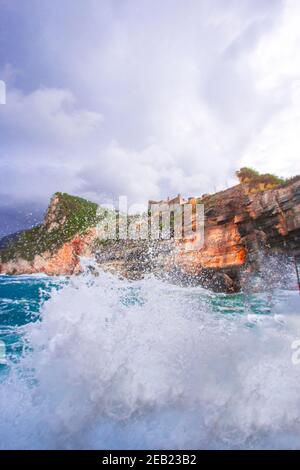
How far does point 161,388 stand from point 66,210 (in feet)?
274

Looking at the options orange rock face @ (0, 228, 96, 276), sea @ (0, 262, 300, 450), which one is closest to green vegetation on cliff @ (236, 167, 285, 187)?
orange rock face @ (0, 228, 96, 276)

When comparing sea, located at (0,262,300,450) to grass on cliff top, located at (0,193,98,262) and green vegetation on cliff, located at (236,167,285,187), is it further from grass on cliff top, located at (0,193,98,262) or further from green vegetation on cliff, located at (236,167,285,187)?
grass on cliff top, located at (0,193,98,262)

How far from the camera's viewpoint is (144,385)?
14.5ft

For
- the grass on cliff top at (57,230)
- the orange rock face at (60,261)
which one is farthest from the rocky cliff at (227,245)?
the grass on cliff top at (57,230)

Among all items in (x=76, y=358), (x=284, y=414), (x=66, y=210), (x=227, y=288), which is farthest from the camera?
(x=66, y=210)

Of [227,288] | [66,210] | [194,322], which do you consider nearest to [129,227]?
[227,288]

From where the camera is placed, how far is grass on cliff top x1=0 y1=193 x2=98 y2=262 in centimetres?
7481

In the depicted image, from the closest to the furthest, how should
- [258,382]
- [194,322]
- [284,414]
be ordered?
[284,414]
[258,382]
[194,322]
